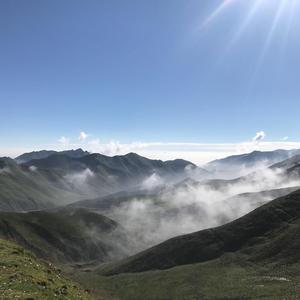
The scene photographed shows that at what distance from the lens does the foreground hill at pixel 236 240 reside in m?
130

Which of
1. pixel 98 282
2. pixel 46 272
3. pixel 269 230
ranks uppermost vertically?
pixel 46 272

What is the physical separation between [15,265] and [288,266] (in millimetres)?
79800

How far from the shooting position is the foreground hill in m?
130

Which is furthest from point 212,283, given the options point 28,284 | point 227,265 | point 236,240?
point 28,284

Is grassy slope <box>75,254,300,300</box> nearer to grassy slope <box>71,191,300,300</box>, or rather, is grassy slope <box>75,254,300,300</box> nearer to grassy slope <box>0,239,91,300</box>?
grassy slope <box>71,191,300,300</box>

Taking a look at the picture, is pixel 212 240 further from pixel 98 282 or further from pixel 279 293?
pixel 279 293

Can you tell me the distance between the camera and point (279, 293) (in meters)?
72.2

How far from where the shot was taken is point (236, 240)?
146125 millimetres

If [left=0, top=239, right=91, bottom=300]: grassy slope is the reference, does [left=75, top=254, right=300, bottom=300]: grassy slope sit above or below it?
below

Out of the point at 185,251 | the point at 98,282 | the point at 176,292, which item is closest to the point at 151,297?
the point at 176,292

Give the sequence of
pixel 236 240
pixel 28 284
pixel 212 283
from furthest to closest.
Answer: pixel 236 240 < pixel 212 283 < pixel 28 284

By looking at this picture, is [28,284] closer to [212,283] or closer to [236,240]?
[212,283]

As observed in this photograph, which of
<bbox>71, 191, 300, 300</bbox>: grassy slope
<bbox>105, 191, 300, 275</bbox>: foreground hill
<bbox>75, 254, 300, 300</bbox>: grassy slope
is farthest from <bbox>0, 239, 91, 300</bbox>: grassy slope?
<bbox>105, 191, 300, 275</bbox>: foreground hill

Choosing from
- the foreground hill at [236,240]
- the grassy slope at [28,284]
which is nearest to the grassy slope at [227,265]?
the foreground hill at [236,240]
